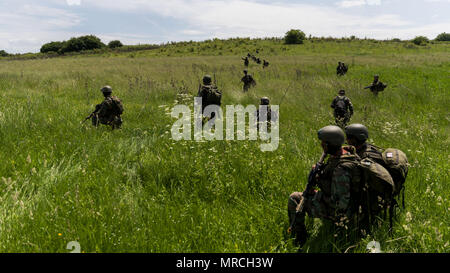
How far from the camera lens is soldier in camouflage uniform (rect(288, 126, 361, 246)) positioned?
2578 millimetres

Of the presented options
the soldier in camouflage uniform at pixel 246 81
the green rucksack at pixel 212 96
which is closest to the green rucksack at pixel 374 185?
the green rucksack at pixel 212 96

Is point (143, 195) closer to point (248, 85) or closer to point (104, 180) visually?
point (104, 180)

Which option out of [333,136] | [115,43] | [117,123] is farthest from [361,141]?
[115,43]

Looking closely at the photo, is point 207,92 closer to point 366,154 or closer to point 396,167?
point 366,154

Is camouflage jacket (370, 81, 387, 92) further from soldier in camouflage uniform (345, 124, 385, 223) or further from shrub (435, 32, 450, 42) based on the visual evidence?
shrub (435, 32, 450, 42)

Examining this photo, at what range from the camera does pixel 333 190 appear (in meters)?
2.62

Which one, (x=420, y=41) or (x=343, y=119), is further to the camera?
(x=420, y=41)

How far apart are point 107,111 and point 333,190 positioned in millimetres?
5384

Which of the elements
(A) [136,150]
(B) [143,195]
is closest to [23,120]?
(A) [136,150]

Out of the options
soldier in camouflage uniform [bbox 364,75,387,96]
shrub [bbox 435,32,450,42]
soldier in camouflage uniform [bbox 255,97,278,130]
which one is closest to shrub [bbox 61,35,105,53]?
soldier in camouflage uniform [bbox 255,97,278,130]

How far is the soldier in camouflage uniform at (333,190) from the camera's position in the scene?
8.46 feet

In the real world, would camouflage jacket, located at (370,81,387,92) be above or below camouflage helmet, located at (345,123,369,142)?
above

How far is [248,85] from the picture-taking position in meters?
11.9
